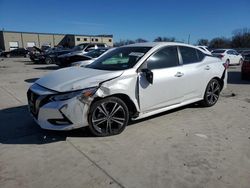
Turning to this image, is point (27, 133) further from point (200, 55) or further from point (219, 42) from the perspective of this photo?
point (219, 42)

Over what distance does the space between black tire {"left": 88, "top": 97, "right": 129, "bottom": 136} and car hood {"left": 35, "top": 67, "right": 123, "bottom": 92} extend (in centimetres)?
35

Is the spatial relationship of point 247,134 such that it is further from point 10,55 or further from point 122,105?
point 10,55

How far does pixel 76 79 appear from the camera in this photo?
429 centimetres

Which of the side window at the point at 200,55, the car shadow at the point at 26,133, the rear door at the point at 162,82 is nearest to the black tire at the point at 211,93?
the side window at the point at 200,55

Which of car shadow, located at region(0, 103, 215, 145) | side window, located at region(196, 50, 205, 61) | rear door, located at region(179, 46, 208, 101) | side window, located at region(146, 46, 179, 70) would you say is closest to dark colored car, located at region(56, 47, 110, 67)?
side window, located at region(196, 50, 205, 61)

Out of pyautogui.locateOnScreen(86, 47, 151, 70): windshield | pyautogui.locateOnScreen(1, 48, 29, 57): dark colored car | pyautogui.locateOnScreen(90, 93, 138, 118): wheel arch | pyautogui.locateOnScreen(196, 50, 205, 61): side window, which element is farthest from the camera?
pyautogui.locateOnScreen(1, 48, 29, 57): dark colored car

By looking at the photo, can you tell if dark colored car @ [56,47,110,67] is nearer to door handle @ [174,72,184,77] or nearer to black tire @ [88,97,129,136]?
door handle @ [174,72,184,77]

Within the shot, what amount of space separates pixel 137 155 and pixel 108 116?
3.11 feet

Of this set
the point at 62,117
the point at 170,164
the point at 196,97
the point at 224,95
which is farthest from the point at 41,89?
the point at 224,95

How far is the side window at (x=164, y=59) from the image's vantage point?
4.85 metres

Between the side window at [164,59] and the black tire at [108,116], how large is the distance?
1004 mm

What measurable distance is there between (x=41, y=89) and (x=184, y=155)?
2.54 metres

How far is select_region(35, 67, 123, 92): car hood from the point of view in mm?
4098

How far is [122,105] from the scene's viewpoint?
443cm
